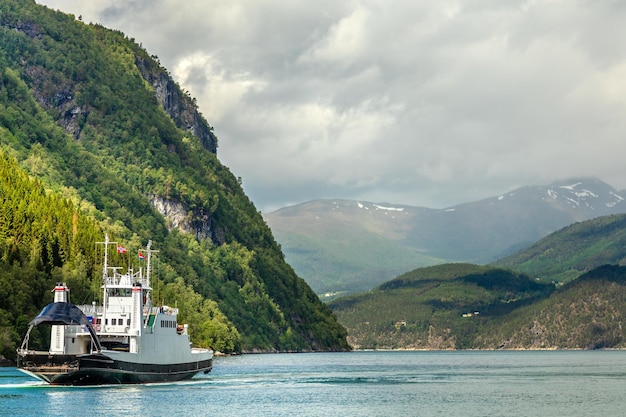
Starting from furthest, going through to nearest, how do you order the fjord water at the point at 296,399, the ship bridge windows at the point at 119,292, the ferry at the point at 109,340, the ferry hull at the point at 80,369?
the ship bridge windows at the point at 119,292 < the ferry hull at the point at 80,369 < the ferry at the point at 109,340 < the fjord water at the point at 296,399

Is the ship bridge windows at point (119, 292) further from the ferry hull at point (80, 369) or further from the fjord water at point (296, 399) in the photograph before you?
the fjord water at point (296, 399)

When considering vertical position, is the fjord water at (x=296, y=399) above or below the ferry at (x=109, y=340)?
below

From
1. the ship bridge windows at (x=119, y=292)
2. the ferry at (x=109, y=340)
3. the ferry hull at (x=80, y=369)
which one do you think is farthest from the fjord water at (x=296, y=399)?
the ship bridge windows at (x=119, y=292)

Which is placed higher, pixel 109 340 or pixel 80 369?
pixel 109 340

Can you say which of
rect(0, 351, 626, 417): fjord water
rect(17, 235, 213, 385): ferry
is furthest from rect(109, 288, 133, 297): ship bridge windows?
rect(0, 351, 626, 417): fjord water

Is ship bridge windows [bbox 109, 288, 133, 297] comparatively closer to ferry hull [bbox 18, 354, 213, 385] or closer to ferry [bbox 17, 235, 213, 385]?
ferry [bbox 17, 235, 213, 385]

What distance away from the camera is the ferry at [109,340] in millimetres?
151625

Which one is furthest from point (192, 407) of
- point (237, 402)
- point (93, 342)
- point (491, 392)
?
point (491, 392)

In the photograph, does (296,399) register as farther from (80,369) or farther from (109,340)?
(80,369)

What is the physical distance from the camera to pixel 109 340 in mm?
159500

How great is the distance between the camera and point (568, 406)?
150m

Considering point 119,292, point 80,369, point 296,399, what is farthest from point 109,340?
point 296,399

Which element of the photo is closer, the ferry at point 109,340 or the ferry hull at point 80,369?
the ferry at point 109,340

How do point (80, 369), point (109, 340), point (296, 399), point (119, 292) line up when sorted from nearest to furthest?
point (80, 369), point (296, 399), point (109, 340), point (119, 292)
